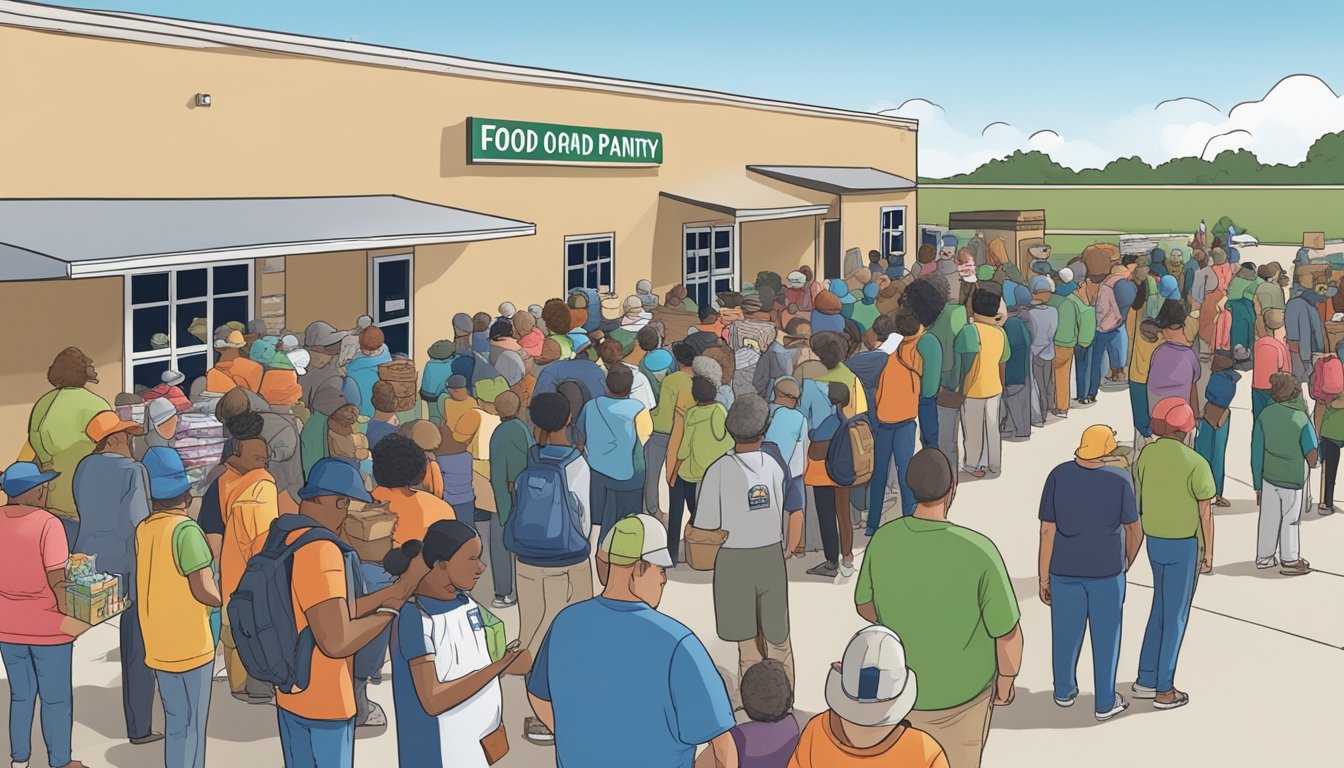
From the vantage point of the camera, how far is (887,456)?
10617 millimetres

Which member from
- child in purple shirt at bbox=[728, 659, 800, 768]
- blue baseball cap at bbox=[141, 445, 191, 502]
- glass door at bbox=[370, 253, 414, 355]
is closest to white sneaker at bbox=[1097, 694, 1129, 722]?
child in purple shirt at bbox=[728, 659, 800, 768]

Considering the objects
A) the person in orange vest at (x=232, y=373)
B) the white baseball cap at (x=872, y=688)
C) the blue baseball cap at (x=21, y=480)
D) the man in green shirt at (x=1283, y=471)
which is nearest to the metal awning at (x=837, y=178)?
the man in green shirt at (x=1283, y=471)

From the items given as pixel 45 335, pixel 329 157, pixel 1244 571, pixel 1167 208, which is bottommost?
pixel 1244 571

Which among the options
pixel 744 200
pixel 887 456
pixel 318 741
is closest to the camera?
pixel 318 741

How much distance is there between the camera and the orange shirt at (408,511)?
6371 mm

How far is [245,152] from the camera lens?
45.3 feet

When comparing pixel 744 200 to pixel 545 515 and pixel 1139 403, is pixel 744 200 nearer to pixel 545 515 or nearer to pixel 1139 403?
pixel 1139 403

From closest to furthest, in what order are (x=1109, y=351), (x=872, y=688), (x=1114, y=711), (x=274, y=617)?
(x=872, y=688) < (x=274, y=617) < (x=1114, y=711) < (x=1109, y=351)

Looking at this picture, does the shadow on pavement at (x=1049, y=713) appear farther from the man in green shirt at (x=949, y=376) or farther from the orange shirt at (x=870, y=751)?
the man in green shirt at (x=949, y=376)

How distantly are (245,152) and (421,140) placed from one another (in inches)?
108

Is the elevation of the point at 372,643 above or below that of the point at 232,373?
below

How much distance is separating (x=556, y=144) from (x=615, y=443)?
416 inches

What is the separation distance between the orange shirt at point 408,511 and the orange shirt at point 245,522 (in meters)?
0.54

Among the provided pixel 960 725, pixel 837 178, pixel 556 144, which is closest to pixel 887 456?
pixel 960 725
